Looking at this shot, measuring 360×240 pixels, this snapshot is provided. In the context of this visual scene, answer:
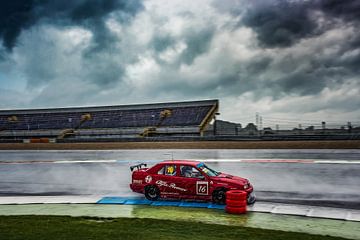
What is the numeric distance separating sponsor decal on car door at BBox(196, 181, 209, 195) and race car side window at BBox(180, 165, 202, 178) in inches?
10.4

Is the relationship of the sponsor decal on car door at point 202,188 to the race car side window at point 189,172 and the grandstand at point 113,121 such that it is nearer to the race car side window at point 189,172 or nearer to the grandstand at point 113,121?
the race car side window at point 189,172

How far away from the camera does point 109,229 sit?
8.48 meters

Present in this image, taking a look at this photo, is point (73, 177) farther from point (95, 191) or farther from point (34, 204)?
point (34, 204)

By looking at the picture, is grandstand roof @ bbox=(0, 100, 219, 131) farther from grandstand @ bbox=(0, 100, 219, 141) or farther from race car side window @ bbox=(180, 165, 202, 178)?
Answer: race car side window @ bbox=(180, 165, 202, 178)

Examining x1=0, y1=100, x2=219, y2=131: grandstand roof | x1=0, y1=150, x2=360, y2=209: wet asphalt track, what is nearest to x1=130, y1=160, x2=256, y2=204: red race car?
x1=0, y1=150, x2=360, y2=209: wet asphalt track

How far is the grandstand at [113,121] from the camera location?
159 ft

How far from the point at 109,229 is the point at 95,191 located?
5967 millimetres

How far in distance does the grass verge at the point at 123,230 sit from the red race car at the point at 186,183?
2375mm

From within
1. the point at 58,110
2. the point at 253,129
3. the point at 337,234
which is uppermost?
the point at 58,110

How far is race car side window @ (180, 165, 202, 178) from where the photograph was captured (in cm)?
1134

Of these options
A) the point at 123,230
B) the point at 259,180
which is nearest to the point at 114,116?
the point at 259,180

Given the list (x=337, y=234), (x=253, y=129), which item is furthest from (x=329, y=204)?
(x=253, y=129)

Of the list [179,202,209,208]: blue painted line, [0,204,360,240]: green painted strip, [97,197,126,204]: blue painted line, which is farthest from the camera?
[97,197,126,204]: blue painted line

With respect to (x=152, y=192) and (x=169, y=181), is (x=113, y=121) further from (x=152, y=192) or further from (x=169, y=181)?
(x=169, y=181)
